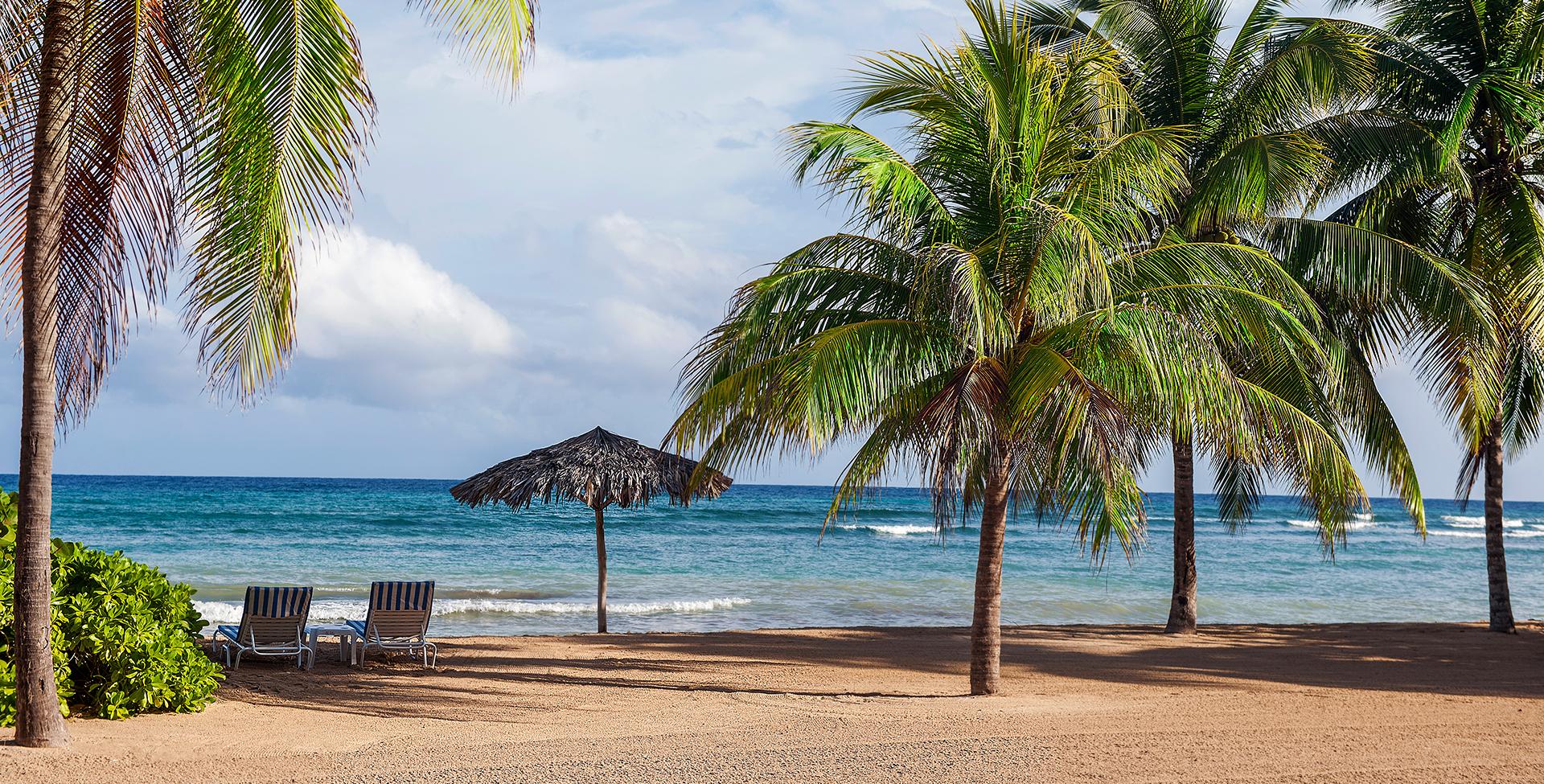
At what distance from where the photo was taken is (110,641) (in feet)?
19.9

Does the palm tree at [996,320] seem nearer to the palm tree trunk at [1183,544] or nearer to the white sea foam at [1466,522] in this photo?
the palm tree trunk at [1183,544]

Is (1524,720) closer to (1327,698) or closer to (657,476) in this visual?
(1327,698)

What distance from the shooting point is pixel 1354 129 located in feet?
35.1

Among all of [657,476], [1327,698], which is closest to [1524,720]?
[1327,698]

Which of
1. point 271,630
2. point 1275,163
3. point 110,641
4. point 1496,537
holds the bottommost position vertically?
point 271,630

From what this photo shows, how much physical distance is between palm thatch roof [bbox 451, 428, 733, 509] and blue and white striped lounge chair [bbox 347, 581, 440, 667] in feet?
4.93

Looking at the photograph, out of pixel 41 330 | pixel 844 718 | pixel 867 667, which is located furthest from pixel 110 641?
pixel 867 667

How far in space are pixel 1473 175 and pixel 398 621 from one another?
445 inches

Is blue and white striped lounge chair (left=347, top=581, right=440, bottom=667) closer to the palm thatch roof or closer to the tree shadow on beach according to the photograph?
the tree shadow on beach

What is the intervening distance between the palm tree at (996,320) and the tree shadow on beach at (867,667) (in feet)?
5.14

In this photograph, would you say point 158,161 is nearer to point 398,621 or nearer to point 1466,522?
point 398,621

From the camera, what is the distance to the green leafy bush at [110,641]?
5.93 metres

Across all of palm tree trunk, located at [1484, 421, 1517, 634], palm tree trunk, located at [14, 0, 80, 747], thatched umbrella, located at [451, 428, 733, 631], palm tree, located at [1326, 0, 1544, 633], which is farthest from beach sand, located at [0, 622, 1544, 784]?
palm tree, located at [1326, 0, 1544, 633]

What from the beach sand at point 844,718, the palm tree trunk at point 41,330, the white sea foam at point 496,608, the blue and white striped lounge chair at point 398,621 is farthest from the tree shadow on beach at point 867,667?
the white sea foam at point 496,608
